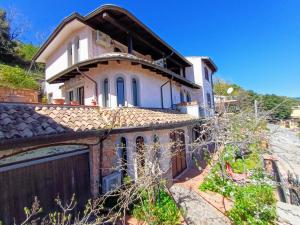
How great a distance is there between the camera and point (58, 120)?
8297 millimetres

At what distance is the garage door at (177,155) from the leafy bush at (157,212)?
16.2 ft

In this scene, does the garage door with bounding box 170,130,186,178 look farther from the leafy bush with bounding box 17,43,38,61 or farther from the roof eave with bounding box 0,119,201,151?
the leafy bush with bounding box 17,43,38,61

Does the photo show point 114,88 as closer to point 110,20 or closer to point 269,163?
point 110,20

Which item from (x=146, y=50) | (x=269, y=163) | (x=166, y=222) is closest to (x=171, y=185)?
(x=166, y=222)

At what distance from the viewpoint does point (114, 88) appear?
525 inches

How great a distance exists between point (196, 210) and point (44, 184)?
21.5 ft

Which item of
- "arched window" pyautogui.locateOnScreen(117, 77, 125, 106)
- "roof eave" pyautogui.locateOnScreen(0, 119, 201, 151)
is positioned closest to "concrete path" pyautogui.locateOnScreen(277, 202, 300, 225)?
"roof eave" pyautogui.locateOnScreen(0, 119, 201, 151)

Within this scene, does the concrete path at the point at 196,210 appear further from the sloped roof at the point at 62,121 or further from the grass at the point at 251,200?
the sloped roof at the point at 62,121

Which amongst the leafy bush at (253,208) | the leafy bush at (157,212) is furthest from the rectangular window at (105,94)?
the leafy bush at (253,208)

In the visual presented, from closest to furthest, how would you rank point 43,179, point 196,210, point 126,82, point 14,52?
1. point 43,179
2. point 196,210
3. point 126,82
4. point 14,52

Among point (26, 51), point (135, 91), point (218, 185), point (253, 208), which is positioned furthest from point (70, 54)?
point (26, 51)

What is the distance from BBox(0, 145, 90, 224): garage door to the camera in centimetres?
625

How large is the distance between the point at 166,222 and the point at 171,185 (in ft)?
13.1

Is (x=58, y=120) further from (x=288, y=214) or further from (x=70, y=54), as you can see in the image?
(x=70, y=54)
